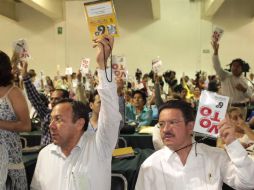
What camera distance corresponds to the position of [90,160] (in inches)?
69.1

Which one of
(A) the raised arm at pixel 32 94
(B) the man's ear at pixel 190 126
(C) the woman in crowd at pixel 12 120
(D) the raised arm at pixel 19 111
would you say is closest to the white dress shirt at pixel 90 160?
(C) the woman in crowd at pixel 12 120

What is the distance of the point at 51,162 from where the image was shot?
74.4 inches

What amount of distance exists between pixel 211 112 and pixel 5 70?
1150 mm

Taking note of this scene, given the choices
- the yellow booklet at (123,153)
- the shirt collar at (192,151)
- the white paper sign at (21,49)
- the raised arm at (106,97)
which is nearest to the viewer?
the raised arm at (106,97)

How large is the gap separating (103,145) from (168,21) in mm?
11489

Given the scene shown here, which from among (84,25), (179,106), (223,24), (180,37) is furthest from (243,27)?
(179,106)

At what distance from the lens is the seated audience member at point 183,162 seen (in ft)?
5.43

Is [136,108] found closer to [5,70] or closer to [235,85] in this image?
[235,85]

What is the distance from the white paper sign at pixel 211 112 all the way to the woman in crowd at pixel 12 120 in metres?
0.98

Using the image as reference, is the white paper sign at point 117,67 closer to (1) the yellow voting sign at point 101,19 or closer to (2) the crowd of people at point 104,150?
(1) the yellow voting sign at point 101,19

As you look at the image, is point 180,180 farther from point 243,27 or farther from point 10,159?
point 243,27

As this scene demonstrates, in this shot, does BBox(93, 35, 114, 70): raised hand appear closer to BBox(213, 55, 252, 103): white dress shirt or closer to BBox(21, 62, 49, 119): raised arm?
BBox(21, 62, 49, 119): raised arm

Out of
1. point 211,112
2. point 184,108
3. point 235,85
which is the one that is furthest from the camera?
point 235,85

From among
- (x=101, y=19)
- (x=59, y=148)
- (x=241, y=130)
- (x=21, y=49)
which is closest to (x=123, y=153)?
(x=59, y=148)
